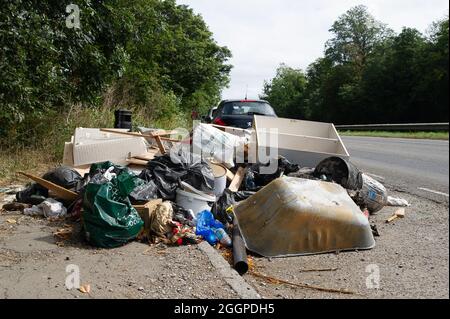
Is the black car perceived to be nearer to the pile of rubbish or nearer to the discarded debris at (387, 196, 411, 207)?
the pile of rubbish

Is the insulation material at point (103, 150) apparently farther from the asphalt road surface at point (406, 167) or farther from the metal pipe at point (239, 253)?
the asphalt road surface at point (406, 167)

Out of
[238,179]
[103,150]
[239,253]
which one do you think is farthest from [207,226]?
[103,150]

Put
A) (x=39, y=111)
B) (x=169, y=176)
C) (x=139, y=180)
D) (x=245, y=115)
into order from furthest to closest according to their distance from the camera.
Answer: (x=245, y=115), (x=39, y=111), (x=169, y=176), (x=139, y=180)

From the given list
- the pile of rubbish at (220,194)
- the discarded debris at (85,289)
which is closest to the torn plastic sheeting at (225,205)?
the pile of rubbish at (220,194)

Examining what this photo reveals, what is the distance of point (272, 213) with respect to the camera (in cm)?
458

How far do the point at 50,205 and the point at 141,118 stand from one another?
11.2m

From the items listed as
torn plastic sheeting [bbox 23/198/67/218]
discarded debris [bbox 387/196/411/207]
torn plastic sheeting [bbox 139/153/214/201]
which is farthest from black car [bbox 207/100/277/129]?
torn plastic sheeting [bbox 23/198/67/218]

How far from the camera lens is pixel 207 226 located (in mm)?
5188

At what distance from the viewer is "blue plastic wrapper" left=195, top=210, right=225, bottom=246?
16.1 ft

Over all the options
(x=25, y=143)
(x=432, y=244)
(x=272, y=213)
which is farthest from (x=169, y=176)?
(x=25, y=143)

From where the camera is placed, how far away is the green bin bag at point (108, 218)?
15.2ft

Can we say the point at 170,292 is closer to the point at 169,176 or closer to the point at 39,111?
the point at 169,176

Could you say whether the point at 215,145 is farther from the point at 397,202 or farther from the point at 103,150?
the point at 397,202

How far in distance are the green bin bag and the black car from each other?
19.3 ft
